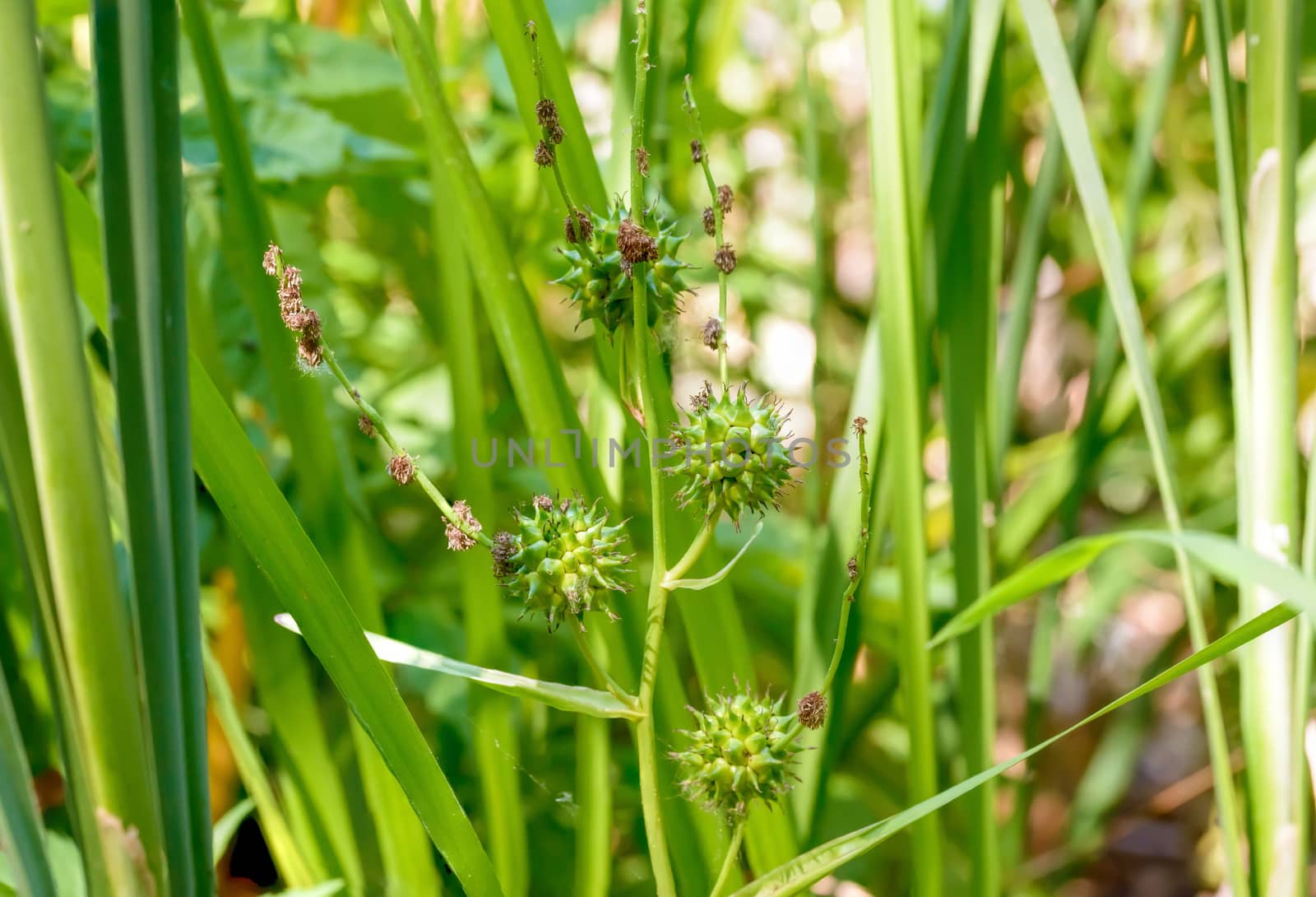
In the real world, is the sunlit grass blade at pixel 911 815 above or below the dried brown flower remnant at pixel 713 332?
below

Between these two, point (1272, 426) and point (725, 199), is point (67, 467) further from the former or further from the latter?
point (1272, 426)

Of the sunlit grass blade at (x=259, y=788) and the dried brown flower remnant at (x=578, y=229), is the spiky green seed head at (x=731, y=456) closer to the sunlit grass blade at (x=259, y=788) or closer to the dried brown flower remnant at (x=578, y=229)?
the dried brown flower remnant at (x=578, y=229)

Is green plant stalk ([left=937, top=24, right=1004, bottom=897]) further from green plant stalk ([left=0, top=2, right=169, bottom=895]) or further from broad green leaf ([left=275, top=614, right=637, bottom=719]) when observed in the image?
green plant stalk ([left=0, top=2, right=169, bottom=895])

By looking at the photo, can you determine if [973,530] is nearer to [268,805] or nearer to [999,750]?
[268,805]

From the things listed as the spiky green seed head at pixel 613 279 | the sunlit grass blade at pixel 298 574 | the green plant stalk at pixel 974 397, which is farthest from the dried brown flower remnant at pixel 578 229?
the green plant stalk at pixel 974 397

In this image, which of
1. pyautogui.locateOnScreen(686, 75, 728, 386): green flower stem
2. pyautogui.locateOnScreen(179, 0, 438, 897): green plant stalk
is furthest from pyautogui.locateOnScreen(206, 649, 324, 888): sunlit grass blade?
pyautogui.locateOnScreen(686, 75, 728, 386): green flower stem

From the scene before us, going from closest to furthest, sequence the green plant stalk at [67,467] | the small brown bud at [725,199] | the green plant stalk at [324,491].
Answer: the green plant stalk at [67,467] → the small brown bud at [725,199] → the green plant stalk at [324,491]
